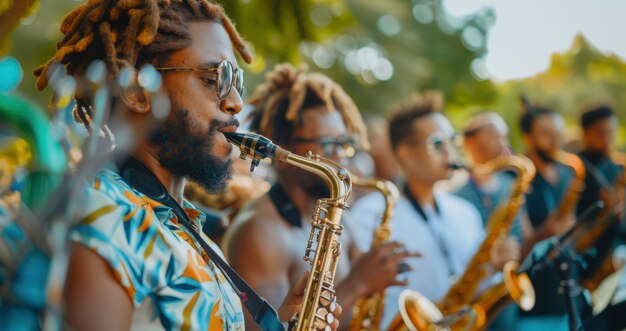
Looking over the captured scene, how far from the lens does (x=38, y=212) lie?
4.99 feet

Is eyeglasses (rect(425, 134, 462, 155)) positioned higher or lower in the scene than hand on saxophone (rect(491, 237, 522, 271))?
higher

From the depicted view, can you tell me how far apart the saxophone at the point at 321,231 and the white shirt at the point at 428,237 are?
202 centimetres

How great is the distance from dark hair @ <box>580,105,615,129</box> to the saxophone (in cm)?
622

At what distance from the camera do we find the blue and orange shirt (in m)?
2.20

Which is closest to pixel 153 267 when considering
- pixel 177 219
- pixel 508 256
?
pixel 177 219

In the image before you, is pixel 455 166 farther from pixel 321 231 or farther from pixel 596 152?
pixel 321 231

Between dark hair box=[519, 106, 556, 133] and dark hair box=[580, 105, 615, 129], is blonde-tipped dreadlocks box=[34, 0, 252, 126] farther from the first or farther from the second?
dark hair box=[580, 105, 615, 129]

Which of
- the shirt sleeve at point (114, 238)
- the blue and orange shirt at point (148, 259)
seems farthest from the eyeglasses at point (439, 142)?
the shirt sleeve at point (114, 238)

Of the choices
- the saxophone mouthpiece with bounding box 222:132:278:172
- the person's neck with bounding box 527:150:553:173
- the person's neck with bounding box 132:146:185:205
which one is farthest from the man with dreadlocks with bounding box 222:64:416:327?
the person's neck with bounding box 527:150:553:173

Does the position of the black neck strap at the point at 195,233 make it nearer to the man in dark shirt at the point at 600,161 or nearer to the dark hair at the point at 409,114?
the dark hair at the point at 409,114

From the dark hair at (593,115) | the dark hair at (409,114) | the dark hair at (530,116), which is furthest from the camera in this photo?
the dark hair at (593,115)

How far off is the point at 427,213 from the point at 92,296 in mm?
4482

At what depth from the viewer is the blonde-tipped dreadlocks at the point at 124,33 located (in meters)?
2.72

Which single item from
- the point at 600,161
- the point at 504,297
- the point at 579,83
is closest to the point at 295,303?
the point at 504,297
